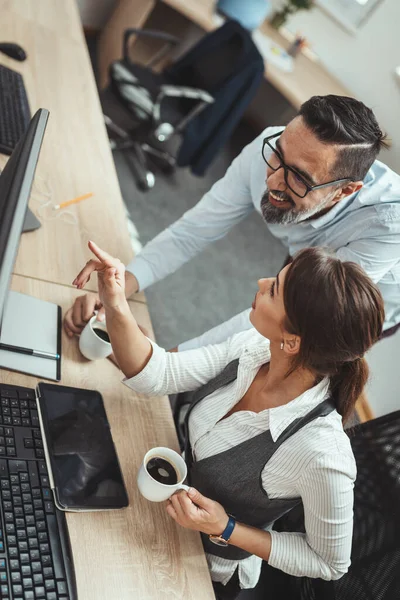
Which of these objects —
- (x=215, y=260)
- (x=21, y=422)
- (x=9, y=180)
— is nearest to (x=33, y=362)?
(x=21, y=422)

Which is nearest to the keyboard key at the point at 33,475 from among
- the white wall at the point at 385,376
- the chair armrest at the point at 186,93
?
the white wall at the point at 385,376

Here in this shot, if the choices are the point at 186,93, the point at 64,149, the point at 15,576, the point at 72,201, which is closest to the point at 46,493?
the point at 15,576

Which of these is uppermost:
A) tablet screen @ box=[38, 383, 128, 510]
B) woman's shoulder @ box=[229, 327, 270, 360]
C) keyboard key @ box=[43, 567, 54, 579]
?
woman's shoulder @ box=[229, 327, 270, 360]

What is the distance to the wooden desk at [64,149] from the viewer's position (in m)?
1.53

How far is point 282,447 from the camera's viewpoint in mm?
1163

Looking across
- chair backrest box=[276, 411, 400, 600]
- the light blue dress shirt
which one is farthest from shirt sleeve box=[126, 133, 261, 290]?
chair backrest box=[276, 411, 400, 600]

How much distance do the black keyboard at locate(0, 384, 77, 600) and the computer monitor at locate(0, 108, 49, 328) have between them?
0.95ft

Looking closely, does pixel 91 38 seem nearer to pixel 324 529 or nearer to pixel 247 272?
pixel 247 272

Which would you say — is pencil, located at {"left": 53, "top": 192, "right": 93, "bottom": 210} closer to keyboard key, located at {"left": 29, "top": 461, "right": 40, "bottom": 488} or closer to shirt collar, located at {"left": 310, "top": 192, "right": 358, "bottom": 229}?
shirt collar, located at {"left": 310, "top": 192, "right": 358, "bottom": 229}

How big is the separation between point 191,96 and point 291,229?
1.63 m

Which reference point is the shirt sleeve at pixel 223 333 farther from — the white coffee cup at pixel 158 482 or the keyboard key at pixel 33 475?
the keyboard key at pixel 33 475

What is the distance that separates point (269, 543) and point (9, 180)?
34.1 inches

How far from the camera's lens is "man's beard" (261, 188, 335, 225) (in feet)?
5.12

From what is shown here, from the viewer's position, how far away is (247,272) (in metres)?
3.52
